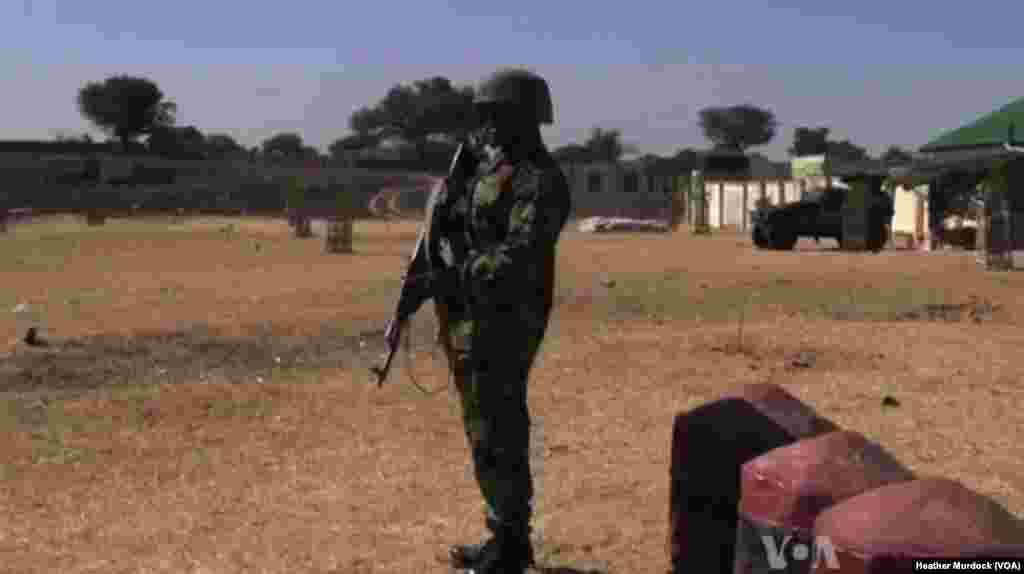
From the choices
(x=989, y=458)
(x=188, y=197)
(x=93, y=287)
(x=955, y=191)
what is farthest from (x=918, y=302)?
(x=188, y=197)

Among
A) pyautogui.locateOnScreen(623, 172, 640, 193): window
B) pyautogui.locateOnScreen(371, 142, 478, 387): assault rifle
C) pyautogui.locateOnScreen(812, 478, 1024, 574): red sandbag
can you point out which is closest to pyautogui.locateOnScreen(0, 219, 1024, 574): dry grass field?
pyautogui.locateOnScreen(371, 142, 478, 387): assault rifle

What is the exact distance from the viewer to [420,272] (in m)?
6.06

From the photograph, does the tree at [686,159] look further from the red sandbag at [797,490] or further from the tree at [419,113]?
the red sandbag at [797,490]

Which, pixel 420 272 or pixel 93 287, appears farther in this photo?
pixel 93 287

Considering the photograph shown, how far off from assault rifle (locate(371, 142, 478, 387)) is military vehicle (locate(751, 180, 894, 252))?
98.5ft

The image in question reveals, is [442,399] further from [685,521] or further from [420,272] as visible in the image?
[685,521]

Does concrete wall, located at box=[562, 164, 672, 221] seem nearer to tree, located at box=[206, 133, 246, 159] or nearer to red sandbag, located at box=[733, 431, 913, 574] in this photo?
tree, located at box=[206, 133, 246, 159]

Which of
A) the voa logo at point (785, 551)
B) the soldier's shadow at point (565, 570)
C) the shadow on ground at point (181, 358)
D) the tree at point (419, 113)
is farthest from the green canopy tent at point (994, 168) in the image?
the tree at point (419, 113)

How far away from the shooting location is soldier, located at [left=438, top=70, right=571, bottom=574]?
17.7ft

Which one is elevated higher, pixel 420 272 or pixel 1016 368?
pixel 420 272

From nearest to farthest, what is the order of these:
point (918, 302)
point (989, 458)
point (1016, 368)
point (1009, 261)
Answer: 1. point (989, 458)
2. point (1016, 368)
3. point (918, 302)
4. point (1009, 261)

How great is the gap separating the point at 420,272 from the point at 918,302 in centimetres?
1390

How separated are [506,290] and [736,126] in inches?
4809

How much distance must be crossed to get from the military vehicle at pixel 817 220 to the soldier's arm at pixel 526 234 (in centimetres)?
3052
